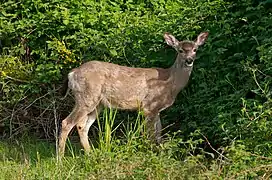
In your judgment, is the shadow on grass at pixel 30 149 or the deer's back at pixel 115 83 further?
the deer's back at pixel 115 83

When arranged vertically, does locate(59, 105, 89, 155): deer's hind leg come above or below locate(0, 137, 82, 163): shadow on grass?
above

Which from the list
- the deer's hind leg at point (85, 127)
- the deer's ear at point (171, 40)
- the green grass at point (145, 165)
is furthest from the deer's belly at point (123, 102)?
the green grass at point (145, 165)

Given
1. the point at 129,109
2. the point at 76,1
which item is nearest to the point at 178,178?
the point at 129,109

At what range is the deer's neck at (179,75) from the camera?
387 inches

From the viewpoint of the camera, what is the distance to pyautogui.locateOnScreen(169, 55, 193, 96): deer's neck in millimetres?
9820

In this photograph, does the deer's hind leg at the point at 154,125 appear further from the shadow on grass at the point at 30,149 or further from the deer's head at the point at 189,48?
the shadow on grass at the point at 30,149

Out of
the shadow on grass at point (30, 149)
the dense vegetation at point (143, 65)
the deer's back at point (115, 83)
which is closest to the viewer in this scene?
the dense vegetation at point (143, 65)

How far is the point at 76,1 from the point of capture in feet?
38.6

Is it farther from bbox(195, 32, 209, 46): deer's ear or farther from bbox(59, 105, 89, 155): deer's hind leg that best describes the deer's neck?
bbox(59, 105, 89, 155): deer's hind leg

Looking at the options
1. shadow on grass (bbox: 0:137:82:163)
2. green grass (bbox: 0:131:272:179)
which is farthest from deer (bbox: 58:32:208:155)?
green grass (bbox: 0:131:272:179)

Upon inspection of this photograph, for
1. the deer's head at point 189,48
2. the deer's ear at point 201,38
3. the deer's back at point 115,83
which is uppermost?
the deer's ear at point 201,38

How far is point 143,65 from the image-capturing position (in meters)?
10.6

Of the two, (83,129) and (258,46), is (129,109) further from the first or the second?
(258,46)

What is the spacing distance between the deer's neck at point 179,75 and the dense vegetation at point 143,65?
0.16 meters
